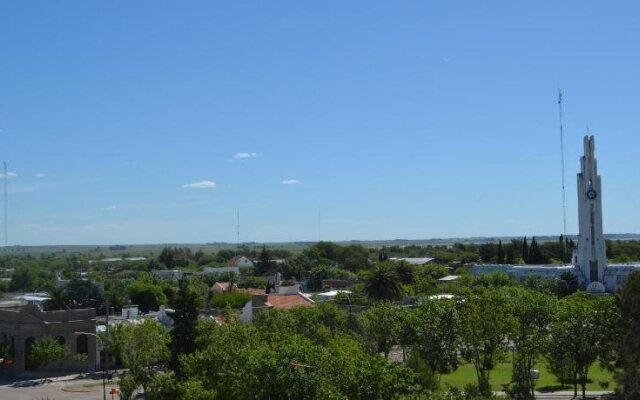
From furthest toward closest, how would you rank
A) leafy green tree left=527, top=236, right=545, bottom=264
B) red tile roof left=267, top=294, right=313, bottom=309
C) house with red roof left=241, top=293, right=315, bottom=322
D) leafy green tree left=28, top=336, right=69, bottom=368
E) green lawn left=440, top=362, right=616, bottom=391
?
leafy green tree left=527, top=236, right=545, bottom=264 < red tile roof left=267, top=294, right=313, bottom=309 < house with red roof left=241, top=293, right=315, bottom=322 < leafy green tree left=28, top=336, right=69, bottom=368 < green lawn left=440, top=362, right=616, bottom=391

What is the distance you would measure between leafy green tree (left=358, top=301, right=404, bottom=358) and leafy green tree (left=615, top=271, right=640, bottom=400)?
16.1 metres

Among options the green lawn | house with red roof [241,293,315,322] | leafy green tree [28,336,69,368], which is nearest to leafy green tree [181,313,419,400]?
the green lawn

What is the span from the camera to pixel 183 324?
160 feet

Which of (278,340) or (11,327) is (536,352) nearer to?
(278,340)

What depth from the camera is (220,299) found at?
3733 inches

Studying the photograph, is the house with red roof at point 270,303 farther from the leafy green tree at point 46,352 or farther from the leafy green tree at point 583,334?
the leafy green tree at point 583,334

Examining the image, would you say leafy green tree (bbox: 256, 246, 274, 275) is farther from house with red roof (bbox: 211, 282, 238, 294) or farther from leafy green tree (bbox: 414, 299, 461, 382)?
leafy green tree (bbox: 414, 299, 461, 382)

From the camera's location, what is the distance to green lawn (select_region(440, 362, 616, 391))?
51.3 meters

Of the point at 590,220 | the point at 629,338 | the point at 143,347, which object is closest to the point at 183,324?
the point at 143,347

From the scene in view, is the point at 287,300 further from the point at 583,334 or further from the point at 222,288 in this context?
the point at 583,334

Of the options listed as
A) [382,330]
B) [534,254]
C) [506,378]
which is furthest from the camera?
[534,254]

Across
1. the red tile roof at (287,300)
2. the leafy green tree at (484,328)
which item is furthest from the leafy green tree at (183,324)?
the red tile roof at (287,300)

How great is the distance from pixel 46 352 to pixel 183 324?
77.4 feet

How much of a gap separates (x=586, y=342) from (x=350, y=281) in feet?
285
